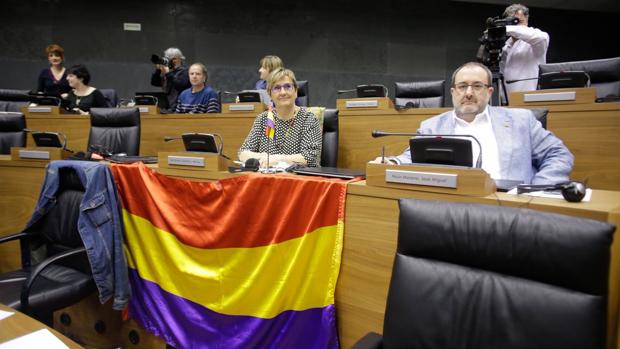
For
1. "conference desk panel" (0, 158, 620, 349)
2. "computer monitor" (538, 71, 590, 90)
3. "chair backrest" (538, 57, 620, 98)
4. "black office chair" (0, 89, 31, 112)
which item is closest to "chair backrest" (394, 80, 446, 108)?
"chair backrest" (538, 57, 620, 98)

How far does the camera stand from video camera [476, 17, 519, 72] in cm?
269

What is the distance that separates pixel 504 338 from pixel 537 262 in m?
0.15

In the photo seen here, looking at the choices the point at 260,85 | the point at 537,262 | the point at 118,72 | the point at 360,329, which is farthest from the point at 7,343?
the point at 118,72

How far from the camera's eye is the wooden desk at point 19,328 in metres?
0.76

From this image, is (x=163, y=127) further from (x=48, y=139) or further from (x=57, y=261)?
(x=57, y=261)

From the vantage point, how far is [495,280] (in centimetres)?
75

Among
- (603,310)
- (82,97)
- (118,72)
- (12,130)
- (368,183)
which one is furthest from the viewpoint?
(118,72)

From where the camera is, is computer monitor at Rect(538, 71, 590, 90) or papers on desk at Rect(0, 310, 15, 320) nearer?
papers on desk at Rect(0, 310, 15, 320)

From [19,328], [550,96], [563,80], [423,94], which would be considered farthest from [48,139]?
[423,94]

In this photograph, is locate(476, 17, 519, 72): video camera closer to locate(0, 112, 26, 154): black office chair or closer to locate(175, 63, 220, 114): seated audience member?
locate(175, 63, 220, 114): seated audience member

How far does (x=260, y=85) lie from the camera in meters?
3.63

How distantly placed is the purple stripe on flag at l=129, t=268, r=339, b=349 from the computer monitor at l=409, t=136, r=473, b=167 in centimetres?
53

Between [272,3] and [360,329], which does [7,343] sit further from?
[272,3]

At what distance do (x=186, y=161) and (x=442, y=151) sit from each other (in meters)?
0.96
